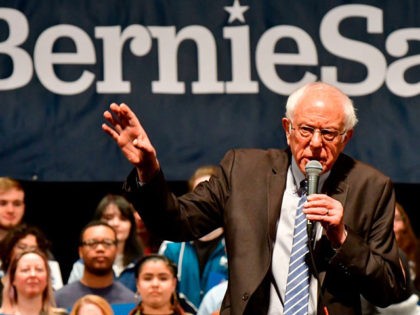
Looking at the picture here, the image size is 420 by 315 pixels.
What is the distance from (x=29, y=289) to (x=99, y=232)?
60 centimetres

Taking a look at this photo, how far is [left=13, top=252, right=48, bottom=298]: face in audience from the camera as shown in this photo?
236 inches

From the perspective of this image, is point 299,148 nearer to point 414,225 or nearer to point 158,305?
point 158,305

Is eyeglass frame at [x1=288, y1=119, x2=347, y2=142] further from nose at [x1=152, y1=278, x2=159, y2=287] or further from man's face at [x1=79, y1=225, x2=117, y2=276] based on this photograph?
man's face at [x1=79, y1=225, x2=117, y2=276]

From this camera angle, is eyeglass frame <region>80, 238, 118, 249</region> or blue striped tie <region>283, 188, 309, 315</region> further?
eyeglass frame <region>80, 238, 118, 249</region>

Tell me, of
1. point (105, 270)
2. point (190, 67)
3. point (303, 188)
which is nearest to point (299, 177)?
point (303, 188)

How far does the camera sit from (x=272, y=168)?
387 cm

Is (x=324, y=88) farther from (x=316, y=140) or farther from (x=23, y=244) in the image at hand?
(x=23, y=244)

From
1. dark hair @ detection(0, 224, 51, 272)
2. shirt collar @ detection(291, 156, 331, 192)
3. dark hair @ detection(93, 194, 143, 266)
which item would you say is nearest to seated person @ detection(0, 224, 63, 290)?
dark hair @ detection(0, 224, 51, 272)

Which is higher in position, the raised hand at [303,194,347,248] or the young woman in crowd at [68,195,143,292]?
the young woman in crowd at [68,195,143,292]

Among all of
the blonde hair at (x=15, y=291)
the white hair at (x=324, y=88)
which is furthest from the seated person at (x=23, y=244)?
the white hair at (x=324, y=88)

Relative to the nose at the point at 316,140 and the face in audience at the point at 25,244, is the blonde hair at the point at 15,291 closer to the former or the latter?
the face in audience at the point at 25,244

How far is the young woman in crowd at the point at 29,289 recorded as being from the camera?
5977mm

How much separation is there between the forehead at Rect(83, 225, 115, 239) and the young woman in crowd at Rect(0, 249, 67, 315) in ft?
1.31

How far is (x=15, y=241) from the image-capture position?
643cm
